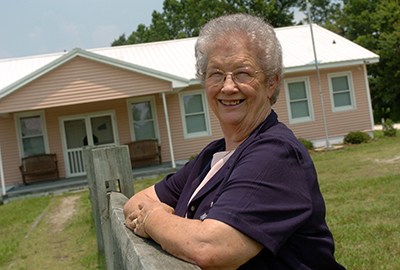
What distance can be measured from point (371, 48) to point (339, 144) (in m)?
19.8

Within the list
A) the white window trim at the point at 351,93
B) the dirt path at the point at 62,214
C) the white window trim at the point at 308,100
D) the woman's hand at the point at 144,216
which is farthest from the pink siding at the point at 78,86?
the woman's hand at the point at 144,216

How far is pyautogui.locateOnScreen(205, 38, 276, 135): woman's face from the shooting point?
1721 mm

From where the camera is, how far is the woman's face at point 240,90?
172cm

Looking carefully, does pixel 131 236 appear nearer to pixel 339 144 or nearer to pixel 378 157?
pixel 378 157

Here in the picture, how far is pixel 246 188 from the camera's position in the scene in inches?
47.8

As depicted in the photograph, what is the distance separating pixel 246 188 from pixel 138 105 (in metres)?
12.8

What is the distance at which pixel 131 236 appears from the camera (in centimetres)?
142

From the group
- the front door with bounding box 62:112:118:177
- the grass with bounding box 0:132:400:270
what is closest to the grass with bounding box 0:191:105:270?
the grass with bounding box 0:132:400:270

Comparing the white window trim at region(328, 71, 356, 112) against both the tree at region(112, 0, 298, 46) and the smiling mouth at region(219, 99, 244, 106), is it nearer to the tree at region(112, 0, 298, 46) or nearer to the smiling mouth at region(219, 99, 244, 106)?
the tree at region(112, 0, 298, 46)

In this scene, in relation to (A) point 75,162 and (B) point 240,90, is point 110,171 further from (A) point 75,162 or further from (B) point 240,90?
(A) point 75,162

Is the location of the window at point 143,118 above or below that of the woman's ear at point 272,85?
above

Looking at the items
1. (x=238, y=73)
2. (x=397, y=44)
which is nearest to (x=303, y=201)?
(x=238, y=73)

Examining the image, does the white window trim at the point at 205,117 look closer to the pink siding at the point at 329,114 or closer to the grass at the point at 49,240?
the pink siding at the point at 329,114

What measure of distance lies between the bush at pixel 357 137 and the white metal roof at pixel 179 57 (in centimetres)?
281
